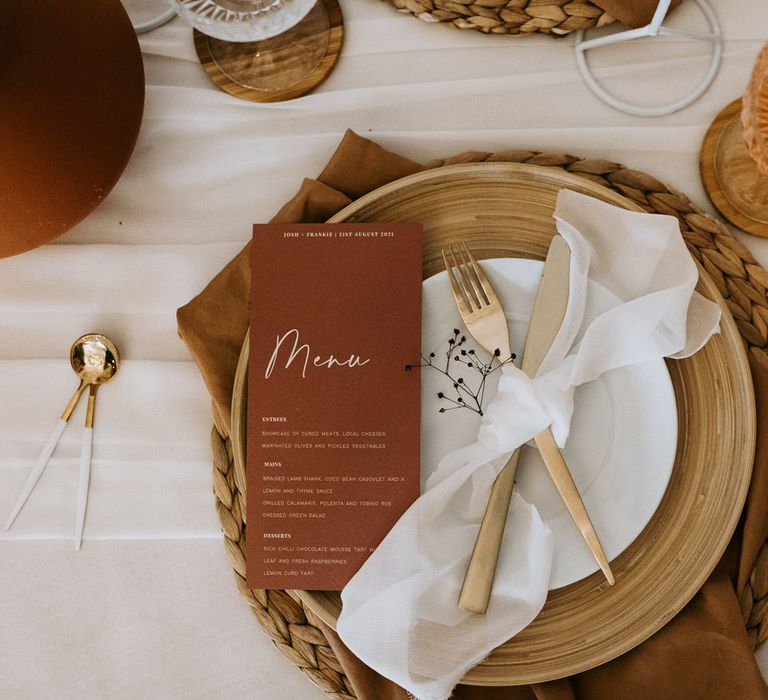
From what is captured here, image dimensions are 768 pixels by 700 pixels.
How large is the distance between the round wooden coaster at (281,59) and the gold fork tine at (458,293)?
0.20 m

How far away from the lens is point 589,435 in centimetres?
49

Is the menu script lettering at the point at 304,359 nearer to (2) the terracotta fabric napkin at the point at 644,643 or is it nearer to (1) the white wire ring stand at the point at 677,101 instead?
(2) the terracotta fabric napkin at the point at 644,643

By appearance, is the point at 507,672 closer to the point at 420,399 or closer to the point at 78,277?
the point at 420,399

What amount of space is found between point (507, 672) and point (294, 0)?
0.50m

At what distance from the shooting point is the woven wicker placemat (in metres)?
0.54

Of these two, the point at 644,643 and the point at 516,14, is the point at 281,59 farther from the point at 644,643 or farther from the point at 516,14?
the point at 644,643

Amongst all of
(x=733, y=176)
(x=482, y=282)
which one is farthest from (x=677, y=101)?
(x=482, y=282)

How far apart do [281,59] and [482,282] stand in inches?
9.9

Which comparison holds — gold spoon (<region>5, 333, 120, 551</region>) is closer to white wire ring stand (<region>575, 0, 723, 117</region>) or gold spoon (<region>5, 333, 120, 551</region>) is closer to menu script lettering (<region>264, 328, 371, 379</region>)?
menu script lettering (<region>264, 328, 371, 379</region>)

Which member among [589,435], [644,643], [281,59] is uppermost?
[281,59]

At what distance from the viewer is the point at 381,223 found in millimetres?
509

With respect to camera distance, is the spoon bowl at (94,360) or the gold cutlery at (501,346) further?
the spoon bowl at (94,360)

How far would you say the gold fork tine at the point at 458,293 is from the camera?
49 cm

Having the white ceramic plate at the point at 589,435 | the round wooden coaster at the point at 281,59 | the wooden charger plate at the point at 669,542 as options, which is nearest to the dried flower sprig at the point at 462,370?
the white ceramic plate at the point at 589,435
